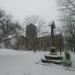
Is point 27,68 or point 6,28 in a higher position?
point 6,28

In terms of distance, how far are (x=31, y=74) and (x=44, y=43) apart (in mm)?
42396

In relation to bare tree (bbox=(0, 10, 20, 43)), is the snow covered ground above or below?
below

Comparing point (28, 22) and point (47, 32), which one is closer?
point (28, 22)

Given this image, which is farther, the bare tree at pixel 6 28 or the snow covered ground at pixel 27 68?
the bare tree at pixel 6 28

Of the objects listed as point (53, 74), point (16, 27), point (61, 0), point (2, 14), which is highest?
point (61, 0)

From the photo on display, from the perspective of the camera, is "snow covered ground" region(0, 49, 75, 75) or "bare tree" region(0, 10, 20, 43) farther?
"bare tree" region(0, 10, 20, 43)

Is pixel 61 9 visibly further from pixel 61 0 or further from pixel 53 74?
pixel 53 74

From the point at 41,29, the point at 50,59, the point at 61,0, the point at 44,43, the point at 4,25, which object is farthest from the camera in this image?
the point at 44,43

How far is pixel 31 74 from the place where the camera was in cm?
1110

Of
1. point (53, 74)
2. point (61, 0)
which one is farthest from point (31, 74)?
point (61, 0)

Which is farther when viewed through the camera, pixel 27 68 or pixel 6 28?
pixel 6 28

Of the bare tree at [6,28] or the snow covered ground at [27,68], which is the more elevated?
the bare tree at [6,28]

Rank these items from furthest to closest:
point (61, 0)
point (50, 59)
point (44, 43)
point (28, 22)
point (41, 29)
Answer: point (44, 43) → point (41, 29) → point (28, 22) → point (61, 0) → point (50, 59)

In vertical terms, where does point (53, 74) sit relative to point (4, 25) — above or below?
below
